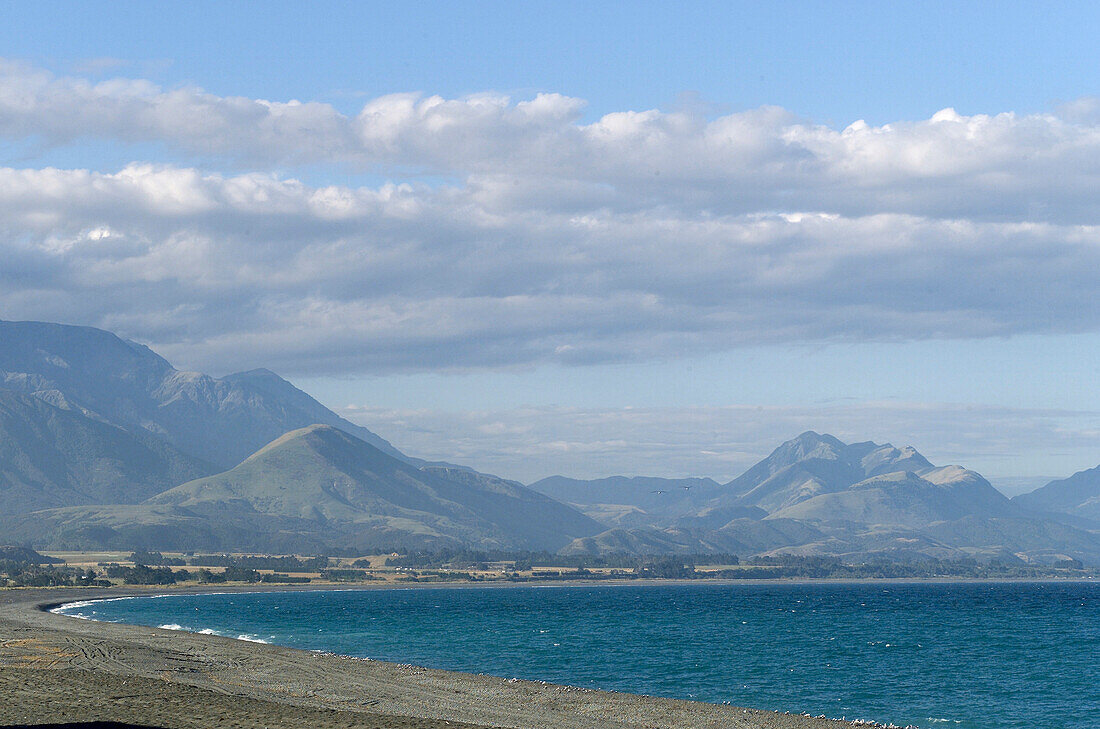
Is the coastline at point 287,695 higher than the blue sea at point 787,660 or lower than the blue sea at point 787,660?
higher

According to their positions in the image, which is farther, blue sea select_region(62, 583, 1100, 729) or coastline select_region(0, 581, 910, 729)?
blue sea select_region(62, 583, 1100, 729)

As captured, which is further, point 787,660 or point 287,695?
point 787,660

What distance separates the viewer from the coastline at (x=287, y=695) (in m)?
57.3

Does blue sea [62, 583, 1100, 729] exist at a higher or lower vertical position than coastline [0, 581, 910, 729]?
lower

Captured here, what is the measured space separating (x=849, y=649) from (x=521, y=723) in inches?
3479

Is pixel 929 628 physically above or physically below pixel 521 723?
below

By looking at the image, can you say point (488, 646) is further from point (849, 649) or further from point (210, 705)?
point (210, 705)

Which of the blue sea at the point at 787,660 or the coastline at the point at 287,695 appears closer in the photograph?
the coastline at the point at 287,695

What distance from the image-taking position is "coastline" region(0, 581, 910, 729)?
2255 inches

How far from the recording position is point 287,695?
71.6 m

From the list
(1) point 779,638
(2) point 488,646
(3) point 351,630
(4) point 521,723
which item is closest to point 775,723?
(4) point 521,723

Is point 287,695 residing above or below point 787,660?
above

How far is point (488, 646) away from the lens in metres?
138

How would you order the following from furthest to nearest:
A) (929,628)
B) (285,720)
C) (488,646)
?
(929,628)
(488,646)
(285,720)
